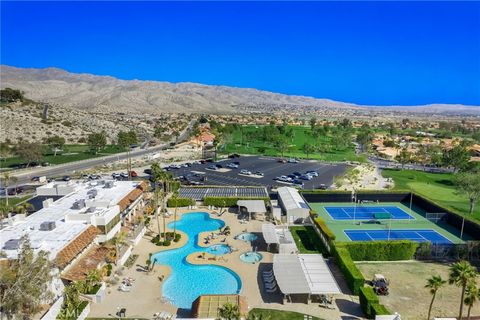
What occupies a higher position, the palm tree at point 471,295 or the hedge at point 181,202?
the palm tree at point 471,295

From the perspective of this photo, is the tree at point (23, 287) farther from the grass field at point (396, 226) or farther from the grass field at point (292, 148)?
the grass field at point (292, 148)

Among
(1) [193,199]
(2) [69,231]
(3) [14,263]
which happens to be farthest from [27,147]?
(3) [14,263]

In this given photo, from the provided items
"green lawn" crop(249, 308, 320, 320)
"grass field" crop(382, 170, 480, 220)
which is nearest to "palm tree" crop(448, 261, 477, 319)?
"green lawn" crop(249, 308, 320, 320)

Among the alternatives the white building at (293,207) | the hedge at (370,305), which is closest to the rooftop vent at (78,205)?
the white building at (293,207)

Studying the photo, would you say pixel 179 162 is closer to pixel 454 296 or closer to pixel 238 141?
pixel 238 141

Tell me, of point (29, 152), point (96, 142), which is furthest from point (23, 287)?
point (96, 142)

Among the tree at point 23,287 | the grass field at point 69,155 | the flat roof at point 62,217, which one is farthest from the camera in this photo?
the grass field at point 69,155

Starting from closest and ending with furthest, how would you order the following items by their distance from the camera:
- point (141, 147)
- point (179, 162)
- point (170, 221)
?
1. point (170, 221)
2. point (179, 162)
3. point (141, 147)
